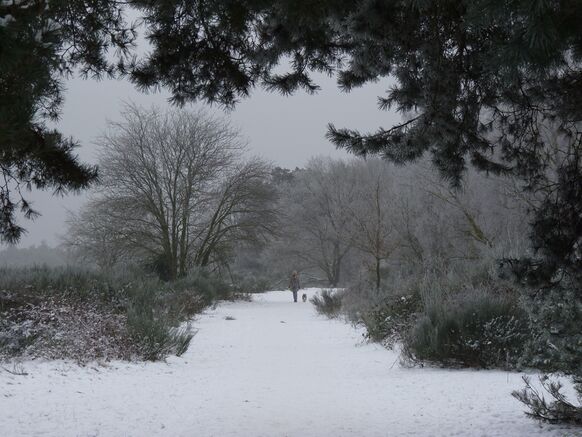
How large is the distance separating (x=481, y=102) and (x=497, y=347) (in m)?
4.02

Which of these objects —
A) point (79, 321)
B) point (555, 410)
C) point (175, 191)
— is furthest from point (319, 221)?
point (555, 410)

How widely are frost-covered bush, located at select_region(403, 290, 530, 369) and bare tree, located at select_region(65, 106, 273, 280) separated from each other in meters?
17.4

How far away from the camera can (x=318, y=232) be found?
43.3 meters

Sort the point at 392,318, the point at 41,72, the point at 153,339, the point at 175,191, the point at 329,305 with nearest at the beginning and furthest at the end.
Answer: the point at 41,72, the point at 153,339, the point at 392,318, the point at 329,305, the point at 175,191

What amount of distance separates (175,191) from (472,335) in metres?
18.1

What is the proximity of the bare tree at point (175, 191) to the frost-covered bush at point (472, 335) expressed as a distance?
17432mm

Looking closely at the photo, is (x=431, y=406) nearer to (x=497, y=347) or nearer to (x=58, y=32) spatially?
(x=497, y=347)

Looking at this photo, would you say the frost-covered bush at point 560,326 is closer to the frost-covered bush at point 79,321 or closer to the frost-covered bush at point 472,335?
the frost-covered bush at point 472,335

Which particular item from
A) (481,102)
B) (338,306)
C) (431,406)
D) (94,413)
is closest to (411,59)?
(481,102)

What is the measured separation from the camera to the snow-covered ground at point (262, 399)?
14.2 feet

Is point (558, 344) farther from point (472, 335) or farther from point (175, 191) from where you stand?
point (175, 191)

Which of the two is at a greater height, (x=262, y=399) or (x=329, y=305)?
(x=329, y=305)

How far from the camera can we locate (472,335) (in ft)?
23.0

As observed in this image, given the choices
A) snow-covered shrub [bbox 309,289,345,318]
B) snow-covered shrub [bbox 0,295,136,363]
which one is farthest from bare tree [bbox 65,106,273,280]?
snow-covered shrub [bbox 0,295,136,363]
